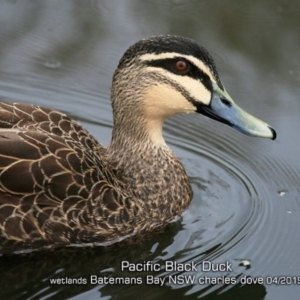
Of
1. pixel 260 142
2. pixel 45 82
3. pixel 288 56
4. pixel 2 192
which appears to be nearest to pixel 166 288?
pixel 2 192

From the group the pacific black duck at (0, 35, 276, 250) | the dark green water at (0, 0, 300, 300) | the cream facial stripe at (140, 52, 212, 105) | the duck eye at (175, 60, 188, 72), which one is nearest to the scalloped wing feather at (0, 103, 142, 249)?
the pacific black duck at (0, 35, 276, 250)

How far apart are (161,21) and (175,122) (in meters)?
1.95

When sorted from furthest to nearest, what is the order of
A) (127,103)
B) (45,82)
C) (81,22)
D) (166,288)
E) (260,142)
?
(81,22) < (45,82) < (260,142) < (127,103) < (166,288)

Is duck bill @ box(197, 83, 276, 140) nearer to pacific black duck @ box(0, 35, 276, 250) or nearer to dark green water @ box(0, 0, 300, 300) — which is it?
pacific black duck @ box(0, 35, 276, 250)

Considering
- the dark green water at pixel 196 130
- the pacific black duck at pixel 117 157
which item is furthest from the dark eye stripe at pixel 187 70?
the dark green water at pixel 196 130

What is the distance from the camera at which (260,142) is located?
8594mm

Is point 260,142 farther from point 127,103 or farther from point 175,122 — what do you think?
point 127,103

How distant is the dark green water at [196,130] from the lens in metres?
6.67

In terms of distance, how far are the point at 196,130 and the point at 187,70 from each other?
1.82 meters

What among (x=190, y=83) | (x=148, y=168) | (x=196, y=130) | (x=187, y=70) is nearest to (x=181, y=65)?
(x=187, y=70)

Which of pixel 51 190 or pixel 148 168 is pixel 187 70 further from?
pixel 51 190

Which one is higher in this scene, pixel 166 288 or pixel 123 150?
pixel 123 150

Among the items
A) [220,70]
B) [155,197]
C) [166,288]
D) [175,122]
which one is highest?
[220,70]

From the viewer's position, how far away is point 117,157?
7441mm
